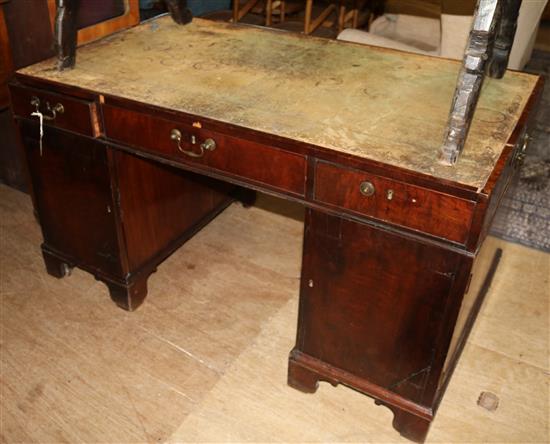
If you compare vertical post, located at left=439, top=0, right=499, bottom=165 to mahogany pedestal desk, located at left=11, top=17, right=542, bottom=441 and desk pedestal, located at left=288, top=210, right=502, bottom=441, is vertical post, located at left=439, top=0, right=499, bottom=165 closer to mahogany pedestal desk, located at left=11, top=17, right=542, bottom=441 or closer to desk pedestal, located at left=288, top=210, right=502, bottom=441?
mahogany pedestal desk, located at left=11, top=17, right=542, bottom=441

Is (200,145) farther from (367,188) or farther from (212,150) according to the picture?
(367,188)

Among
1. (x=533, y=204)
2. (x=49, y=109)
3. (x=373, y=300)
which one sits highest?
(x=49, y=109)

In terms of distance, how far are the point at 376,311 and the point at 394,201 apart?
13.0 inches

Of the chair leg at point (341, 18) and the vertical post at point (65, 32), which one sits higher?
the vertical post at point (65, 32)

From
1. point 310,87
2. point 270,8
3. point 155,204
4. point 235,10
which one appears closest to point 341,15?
point 270,8

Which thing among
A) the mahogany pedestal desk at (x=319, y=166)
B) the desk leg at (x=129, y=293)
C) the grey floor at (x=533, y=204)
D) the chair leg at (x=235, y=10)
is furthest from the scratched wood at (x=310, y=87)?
the chair leg at (x=235, y=10)

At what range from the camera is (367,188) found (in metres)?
1.28

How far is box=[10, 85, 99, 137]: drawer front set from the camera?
1.63 meters

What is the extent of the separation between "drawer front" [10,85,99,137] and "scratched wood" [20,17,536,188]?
0.18ft

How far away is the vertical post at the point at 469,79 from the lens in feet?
3.67

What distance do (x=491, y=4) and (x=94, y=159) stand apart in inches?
45.6

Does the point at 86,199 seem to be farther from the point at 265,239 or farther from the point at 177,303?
the point at 265,239

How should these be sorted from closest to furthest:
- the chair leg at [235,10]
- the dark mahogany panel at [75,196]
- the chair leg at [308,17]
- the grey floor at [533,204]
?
1. the dark mahogany panel at [75,196]
2. the grey floor at [533,204]
3. the chair leg at [308,17]
4. the chair leg at [235,10]

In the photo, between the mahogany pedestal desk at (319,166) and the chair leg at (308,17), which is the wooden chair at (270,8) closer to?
the chair leg at (308,17)
